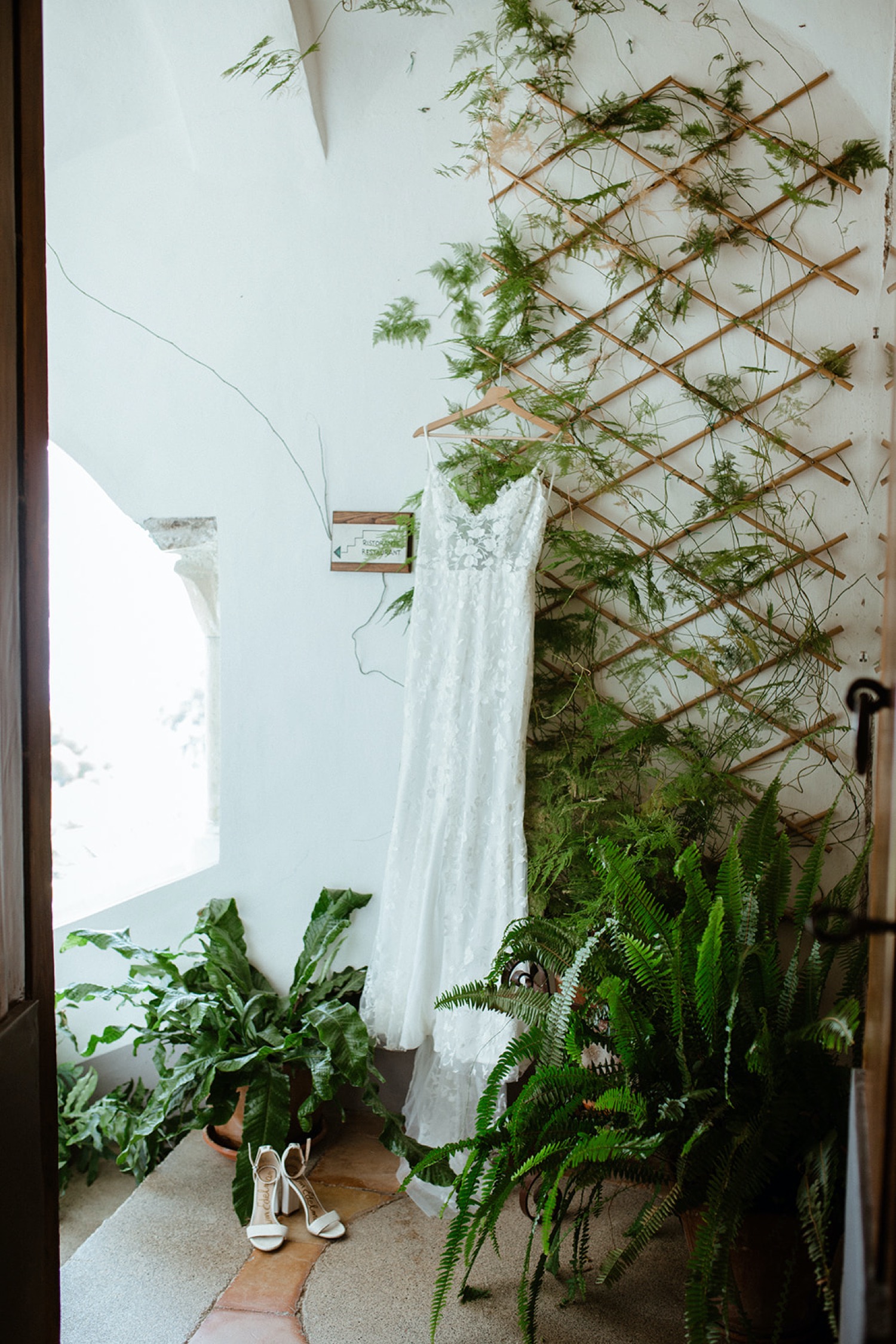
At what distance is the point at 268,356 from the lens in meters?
2.55

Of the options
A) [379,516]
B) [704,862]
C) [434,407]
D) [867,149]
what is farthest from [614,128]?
[704,862]

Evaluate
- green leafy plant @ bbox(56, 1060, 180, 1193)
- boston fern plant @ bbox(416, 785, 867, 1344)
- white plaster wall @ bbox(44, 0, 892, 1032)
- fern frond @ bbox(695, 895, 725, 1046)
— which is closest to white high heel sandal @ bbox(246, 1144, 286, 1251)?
green leafy plant @ bbox(56, 1060, 180, 1193)

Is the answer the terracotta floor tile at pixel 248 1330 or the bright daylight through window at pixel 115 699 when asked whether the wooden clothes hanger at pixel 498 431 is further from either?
the terracotta floor tile at pixel 248 1330

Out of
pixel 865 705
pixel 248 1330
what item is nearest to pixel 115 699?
pixel 248 1330

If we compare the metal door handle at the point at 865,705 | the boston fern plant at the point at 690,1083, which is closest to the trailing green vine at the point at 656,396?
the boston fern plant at the point at 690,1083

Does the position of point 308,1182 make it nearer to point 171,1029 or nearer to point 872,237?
point 171,1029

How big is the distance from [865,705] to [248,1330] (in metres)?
1.65

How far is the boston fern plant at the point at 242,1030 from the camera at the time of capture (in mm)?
2092

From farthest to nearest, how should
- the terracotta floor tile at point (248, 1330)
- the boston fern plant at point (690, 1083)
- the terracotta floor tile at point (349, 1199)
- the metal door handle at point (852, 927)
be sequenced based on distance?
the terracotta floor tile at point (349, 1199) < the terracotta floor tile at point (248, 1330) < the boston fern plant at point (690, 1083) < the metal door handle at point (852, 927)

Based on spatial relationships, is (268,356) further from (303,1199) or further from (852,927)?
(852,927)

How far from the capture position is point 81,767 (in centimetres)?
333

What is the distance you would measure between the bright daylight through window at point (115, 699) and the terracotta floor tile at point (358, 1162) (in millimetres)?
1204

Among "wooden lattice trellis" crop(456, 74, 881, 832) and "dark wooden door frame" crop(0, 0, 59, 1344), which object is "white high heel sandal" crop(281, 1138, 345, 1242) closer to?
"dark wooden door frame" crop(0, 0, 59, 1344)

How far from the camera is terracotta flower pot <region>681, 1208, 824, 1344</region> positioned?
1.47 m
